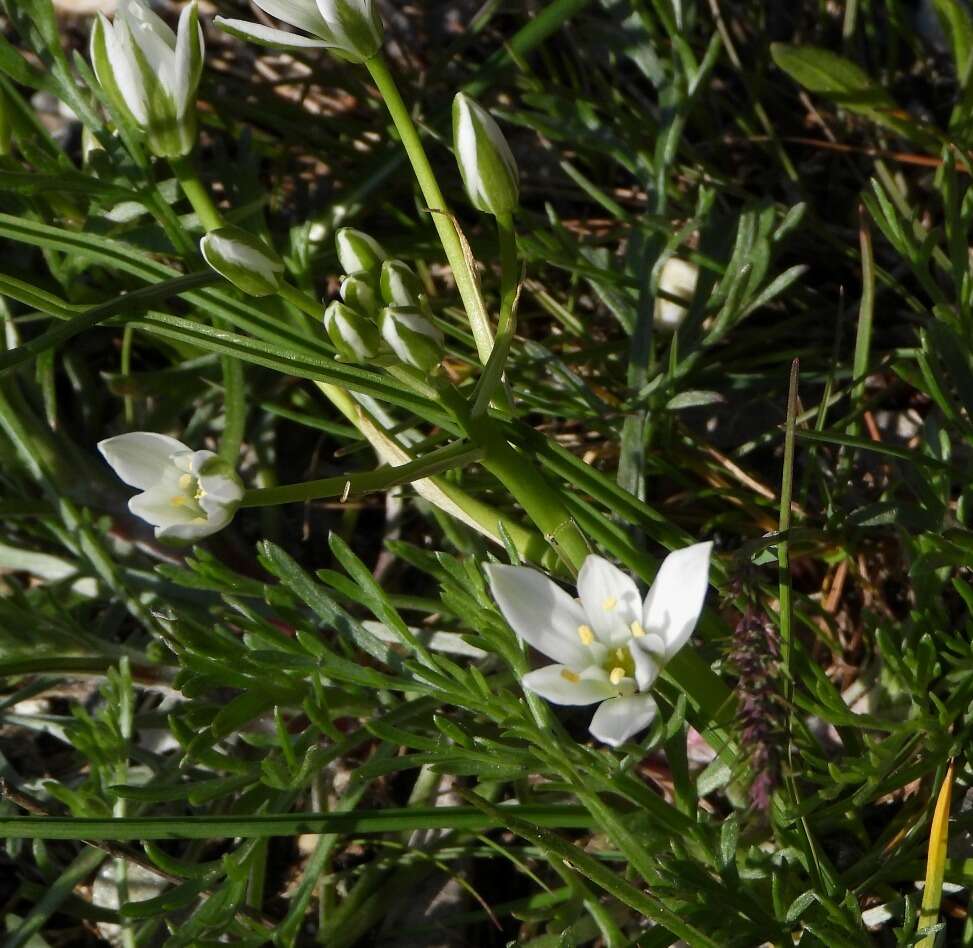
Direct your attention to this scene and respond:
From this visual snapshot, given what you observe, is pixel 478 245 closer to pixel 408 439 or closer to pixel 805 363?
pixel 408 439

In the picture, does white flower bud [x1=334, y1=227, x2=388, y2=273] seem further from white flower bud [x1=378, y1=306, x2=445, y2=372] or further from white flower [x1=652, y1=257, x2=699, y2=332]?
white flower [x1=652, y1=257, x2=699, y2=332]

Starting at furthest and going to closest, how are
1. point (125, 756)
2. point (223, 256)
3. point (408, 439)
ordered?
point (408, 439) → point (125, 756) → point (223, 256)

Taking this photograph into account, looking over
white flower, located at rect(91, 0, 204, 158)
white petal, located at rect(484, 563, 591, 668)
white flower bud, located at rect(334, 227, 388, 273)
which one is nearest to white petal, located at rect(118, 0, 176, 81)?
white flower, located at rect(91, 0, 204, 158)

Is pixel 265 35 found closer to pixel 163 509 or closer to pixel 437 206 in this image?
pixel 437 206

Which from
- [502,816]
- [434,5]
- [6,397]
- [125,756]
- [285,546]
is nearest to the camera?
[502,816]

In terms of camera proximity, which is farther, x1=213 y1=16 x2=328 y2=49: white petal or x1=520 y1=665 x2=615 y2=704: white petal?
x1=213 y1=16 x2=328 y2=49: white petal

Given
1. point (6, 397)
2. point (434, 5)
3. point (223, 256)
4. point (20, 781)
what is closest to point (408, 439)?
point (223, 256)
